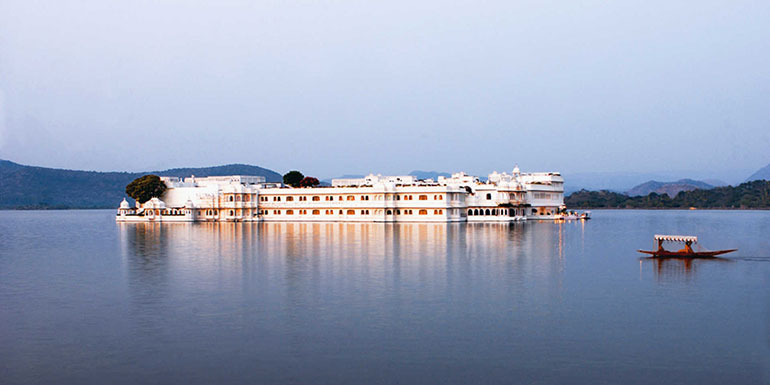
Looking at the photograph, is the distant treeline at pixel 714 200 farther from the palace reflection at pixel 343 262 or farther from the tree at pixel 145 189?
the palace reflection at pixel 343 262

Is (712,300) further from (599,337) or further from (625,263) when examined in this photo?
(625,263)

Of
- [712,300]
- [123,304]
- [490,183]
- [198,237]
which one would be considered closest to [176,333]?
[123,304]

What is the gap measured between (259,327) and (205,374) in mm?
4487

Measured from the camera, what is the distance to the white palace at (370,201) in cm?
8562

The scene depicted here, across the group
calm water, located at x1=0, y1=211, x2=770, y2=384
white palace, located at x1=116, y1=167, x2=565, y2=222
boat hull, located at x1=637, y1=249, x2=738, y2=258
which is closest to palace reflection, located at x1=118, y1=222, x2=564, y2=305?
calm water, located at x1=0, y1=211, x2=770, y2=384

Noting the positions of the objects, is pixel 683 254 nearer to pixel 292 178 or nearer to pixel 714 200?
pixel 292 178

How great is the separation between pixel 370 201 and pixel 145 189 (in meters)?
35.1

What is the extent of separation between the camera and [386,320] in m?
20.4

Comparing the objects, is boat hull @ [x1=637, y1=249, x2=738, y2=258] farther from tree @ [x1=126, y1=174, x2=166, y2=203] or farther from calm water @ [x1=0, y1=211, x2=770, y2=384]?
tree @ [x1=126, y1=174, x2=166, y2=203]

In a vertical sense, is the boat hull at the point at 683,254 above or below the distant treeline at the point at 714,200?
below

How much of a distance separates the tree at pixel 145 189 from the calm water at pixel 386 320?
63569mm

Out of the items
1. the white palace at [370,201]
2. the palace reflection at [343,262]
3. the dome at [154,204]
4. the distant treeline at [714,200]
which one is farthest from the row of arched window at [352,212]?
the distant treeline at [714,200]

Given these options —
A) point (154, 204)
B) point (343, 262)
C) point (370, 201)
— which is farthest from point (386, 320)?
point (154, 204)

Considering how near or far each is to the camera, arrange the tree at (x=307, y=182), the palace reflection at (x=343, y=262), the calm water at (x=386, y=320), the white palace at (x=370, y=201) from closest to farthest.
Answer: the calm water at (x=386, y=320), the palace reflection at (x=343, y=262), the white palace at (x=370, y=201), the tree at (x=307, y=182)
